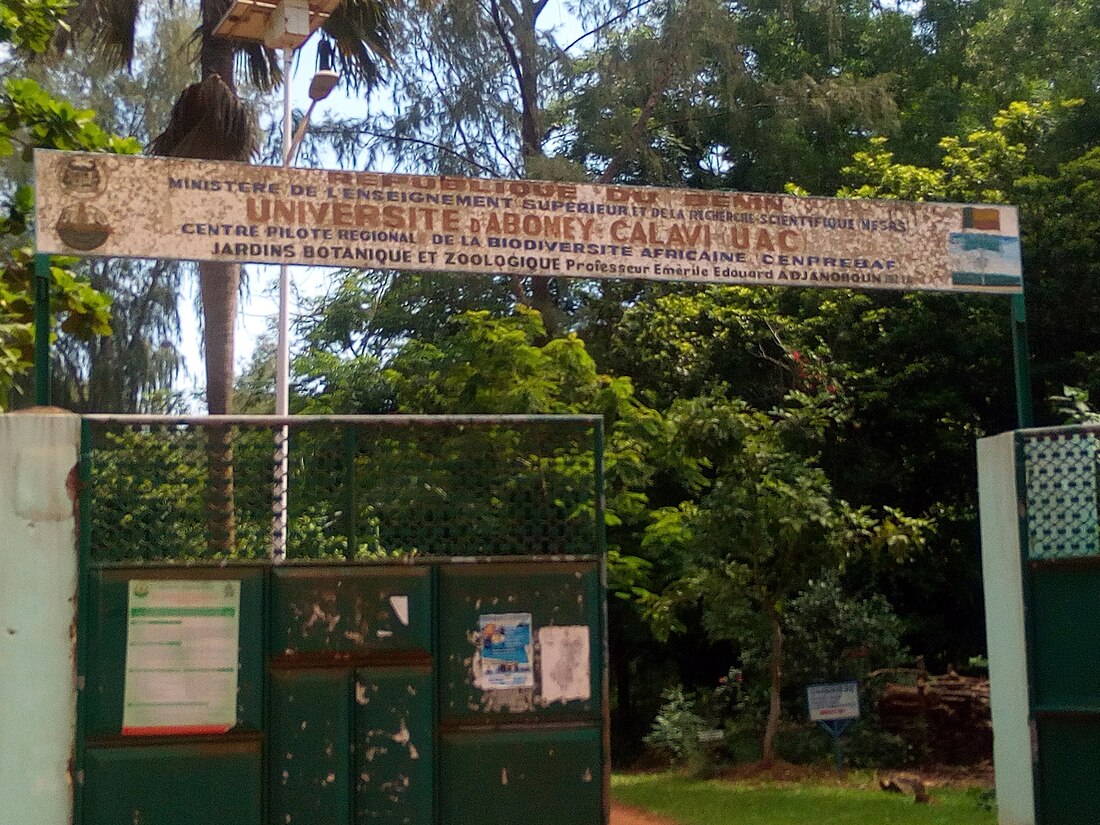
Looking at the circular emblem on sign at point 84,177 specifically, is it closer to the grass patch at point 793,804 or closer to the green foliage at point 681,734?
the grass patch at point 793,804

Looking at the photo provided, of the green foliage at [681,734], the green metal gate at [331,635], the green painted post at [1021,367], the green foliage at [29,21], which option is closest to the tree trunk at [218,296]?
the green foliage at [29,21]

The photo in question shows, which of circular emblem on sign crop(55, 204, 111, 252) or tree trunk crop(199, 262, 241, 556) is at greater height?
tree trunk crop(199, 262, 241, 556)

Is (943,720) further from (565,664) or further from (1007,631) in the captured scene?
A: (565,664)

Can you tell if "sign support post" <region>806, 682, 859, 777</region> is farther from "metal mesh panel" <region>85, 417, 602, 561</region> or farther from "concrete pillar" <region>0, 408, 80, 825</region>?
"concrete pillar" <region>0, 408, 80, 825</region>

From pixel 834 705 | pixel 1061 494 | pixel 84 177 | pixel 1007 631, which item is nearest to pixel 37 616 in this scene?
pixel 84 177

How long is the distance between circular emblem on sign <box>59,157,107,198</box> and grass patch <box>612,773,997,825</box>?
7220mm

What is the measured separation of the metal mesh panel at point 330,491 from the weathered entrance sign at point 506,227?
102 centimetres

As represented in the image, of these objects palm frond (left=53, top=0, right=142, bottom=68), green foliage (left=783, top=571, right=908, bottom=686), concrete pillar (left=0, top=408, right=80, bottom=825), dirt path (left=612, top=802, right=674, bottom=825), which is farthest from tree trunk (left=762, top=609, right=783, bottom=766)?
palm frond (left=53, top=0, right=142, bottom=68)

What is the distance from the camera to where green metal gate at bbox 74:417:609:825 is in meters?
6.62

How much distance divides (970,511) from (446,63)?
12.2 meters

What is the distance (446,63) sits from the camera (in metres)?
24.2

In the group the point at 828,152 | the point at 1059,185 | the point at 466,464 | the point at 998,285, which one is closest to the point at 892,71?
the point at 828,152

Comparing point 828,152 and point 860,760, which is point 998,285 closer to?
point 860,760

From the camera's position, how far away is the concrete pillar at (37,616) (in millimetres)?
6504
